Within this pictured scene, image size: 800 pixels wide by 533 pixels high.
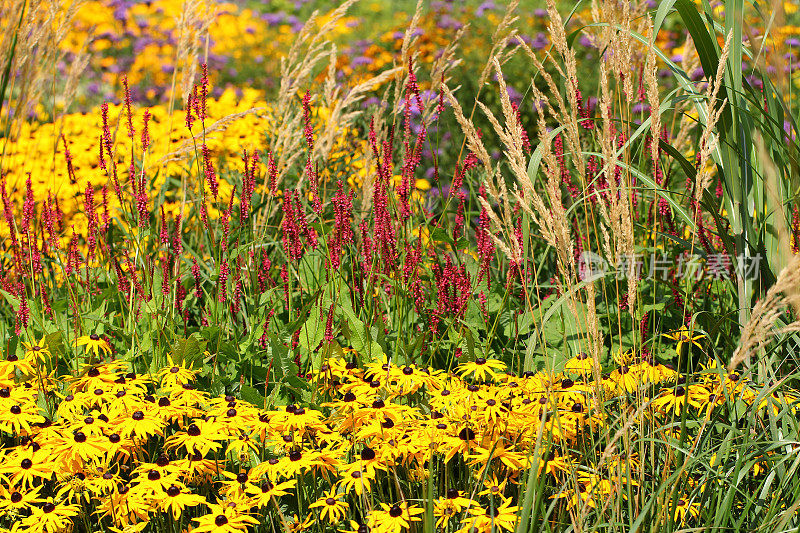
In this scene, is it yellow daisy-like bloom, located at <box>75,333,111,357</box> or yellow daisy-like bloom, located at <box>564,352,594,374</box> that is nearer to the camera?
yellow daisy-like bloom, located at <box>564,352,594,374</box>

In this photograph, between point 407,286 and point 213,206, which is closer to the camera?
point 407,286

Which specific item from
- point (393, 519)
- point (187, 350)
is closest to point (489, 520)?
point (393, 519)

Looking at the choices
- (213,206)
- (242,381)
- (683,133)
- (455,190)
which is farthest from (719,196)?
(213,206)

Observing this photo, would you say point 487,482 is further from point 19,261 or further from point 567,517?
point 19,261

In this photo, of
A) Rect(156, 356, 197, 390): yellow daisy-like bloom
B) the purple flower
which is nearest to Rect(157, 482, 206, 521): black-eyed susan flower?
Rect(156, 356, 197, 390): yellow daisy-like bloom

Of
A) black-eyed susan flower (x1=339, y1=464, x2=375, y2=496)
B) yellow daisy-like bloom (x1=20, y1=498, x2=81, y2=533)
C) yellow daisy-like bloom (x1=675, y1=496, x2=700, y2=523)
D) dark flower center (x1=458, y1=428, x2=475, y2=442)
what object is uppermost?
dark flower center (x1=458, y1=428, x2=475, y2=442)

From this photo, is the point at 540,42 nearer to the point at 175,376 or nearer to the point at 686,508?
the point at 175,376

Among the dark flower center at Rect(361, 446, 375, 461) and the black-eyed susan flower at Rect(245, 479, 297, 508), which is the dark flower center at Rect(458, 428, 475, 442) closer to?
the dark flower center at Rect(361, 446, 375, 461)

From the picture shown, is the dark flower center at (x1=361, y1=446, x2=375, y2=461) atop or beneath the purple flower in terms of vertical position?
beneath

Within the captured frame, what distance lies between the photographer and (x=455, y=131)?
19.0 ft

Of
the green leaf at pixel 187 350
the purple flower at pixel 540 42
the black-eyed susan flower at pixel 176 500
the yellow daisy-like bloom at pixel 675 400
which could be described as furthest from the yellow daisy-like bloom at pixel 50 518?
the purple flower at pixel 540 42

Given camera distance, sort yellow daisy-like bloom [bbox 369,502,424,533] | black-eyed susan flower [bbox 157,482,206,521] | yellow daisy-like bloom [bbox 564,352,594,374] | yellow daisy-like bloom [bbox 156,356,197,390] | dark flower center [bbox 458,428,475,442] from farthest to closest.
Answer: yellow daisy-like bloom [bbox 156,356,197,390]
yellow daisy-like bloom [bbox 564,352,594,374]
dark flower center [bbox 458,428,475,442]
black-eyed susan flower [bbox 157,482,206,521]
yellow daisy-like bloom [bbox 369,502,424,533]

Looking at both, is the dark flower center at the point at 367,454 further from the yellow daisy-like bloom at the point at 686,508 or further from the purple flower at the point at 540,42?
the purple flower at the point at 540,42

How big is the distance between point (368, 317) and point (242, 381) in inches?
19.0
